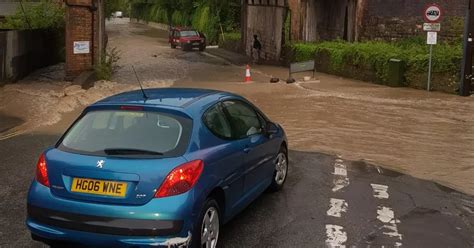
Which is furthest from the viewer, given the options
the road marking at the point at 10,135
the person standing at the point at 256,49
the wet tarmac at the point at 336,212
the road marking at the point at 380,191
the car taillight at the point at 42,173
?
the person standing at the point at 256,49


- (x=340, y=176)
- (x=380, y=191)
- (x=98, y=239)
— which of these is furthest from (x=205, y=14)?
(x=98, y=239)

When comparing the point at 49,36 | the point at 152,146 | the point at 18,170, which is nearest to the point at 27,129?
the point at 18,170

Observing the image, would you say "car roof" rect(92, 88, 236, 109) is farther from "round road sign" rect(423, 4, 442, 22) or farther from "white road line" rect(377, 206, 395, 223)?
"round road sign" rect(423, 4, 442, 22)

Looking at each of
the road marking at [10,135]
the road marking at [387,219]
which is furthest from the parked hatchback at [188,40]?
the road marking at [387,219]

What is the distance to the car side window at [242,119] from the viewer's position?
5848mm

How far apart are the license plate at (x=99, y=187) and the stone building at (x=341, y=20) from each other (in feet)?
73.6

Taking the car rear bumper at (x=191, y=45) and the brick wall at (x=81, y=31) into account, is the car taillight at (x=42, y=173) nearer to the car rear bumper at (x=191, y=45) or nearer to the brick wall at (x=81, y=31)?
the brick wall at (x=81, y=31)

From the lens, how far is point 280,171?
7324 millimetres

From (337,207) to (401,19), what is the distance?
2201 cm

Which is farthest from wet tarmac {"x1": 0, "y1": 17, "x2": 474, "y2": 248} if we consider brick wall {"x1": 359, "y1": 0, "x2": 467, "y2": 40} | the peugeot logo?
brick wall {"x1": 359, "y1": 0, "x2": 467, "y2": 40}

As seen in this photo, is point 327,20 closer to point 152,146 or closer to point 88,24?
point 88,24

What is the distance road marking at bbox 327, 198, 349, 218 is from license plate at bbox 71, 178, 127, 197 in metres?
2.79

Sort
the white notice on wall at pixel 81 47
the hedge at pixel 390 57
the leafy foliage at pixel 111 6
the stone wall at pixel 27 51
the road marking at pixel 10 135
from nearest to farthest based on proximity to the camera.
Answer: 1. the road marking at pixel 10 135
2. the stone wall at pixel 27 51
3. the hedge at pixel 390 57
4. the white notice on wall at pixel 81 47
5. the leafy foliage at pixel 111 6

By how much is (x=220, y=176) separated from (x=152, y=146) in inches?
26.5
